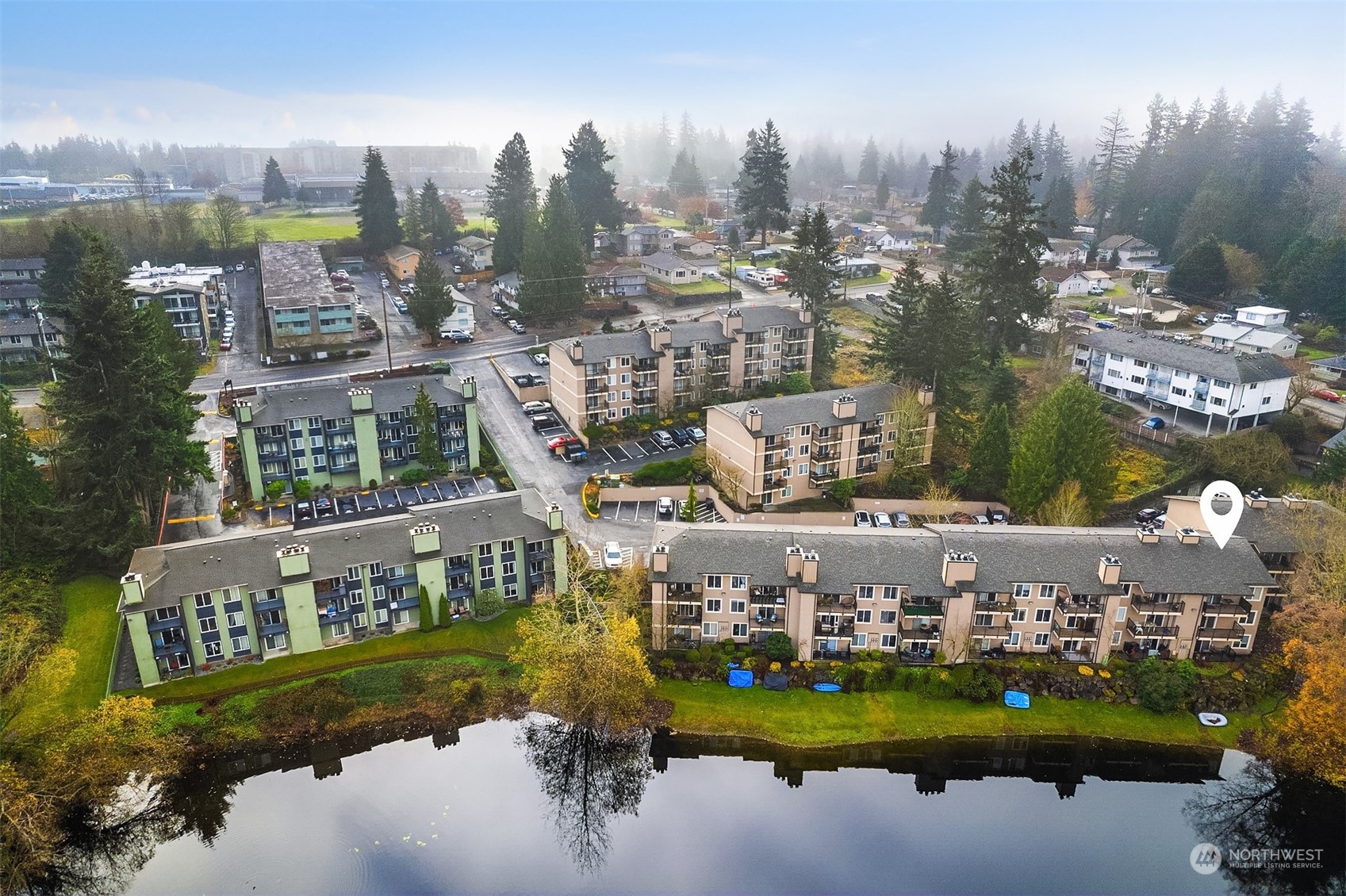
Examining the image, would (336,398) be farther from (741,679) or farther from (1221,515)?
(1221,515)

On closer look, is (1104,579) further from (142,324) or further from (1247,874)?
(142,324)

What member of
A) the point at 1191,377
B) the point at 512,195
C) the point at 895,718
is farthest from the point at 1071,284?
the point at 895,718

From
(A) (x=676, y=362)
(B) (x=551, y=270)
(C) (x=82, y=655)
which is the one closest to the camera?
(C) (x=82, y=655)

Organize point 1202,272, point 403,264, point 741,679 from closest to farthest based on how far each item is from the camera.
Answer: point 741,679, point 1202,272, point 403,264

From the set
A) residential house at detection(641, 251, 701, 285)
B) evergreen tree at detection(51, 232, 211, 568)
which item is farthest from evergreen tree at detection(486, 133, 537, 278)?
evergreen tree at detection(51, 232, 211, 568)

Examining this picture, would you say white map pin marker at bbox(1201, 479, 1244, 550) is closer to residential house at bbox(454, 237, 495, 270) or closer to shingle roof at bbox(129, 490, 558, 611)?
shingle roof at bbox(129, 490, 558, 611)

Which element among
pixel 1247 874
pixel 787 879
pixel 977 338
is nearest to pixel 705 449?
pixel 977 338
